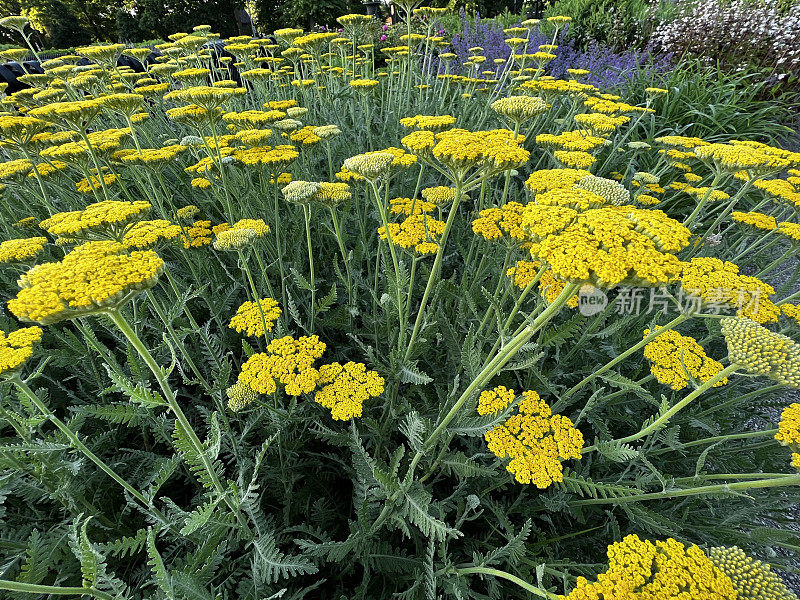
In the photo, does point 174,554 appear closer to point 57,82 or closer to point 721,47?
point 57,82

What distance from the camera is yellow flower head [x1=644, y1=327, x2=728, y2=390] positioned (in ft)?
5.85

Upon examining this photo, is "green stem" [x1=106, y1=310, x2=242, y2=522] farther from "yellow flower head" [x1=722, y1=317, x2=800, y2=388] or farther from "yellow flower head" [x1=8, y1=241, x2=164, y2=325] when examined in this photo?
"yellow flower head" [x1=722, y1=317, x2=800, y2=388]

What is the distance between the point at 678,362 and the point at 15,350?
265cm

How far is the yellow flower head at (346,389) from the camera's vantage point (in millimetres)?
1742

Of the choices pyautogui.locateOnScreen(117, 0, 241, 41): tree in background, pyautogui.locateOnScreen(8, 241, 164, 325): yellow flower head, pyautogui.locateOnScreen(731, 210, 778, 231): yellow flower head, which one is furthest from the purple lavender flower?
pyautogui.locateOnScreen(117, 0, 241, 41): tree in background

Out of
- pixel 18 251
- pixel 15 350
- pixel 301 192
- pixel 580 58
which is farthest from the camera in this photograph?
pixel 580 58

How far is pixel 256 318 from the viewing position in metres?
2.15

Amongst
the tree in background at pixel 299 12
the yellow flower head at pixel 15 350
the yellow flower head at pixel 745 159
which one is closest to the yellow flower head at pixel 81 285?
the yellow flower head at pixel 15 350

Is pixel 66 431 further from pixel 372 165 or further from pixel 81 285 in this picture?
pixel 372 165

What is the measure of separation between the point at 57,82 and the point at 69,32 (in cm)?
3312

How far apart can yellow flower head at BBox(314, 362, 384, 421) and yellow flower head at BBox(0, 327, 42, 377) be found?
1.01m

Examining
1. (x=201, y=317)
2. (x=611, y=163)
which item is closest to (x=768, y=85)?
(x=611, y=163)


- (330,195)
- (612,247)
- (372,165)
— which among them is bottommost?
(330,195)

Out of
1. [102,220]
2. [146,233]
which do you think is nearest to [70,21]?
[146,233]
